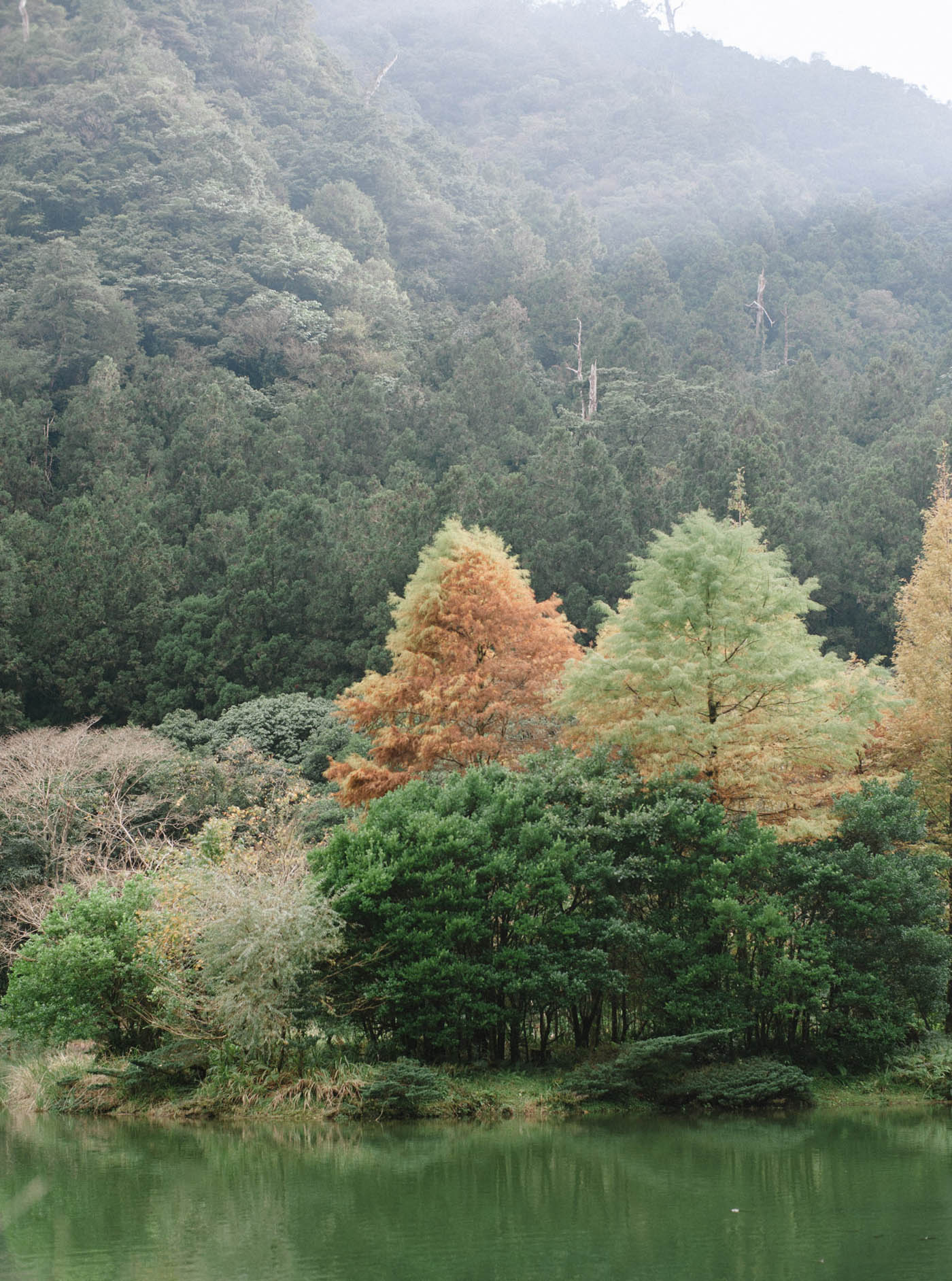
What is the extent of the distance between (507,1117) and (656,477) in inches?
1272

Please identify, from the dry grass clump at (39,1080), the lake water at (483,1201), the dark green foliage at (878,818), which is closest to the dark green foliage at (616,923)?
the dark green foliage at (878,818)

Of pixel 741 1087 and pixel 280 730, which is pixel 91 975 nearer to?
pixel 741 1087

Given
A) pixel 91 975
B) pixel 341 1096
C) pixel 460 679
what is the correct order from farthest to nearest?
1. pixel 460 679
2. pixel 91 975
3. pixel 341 1096

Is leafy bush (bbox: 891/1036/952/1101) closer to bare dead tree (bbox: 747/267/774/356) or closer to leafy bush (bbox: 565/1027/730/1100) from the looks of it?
leafy bush (bbox: 565/1027/730/1100)

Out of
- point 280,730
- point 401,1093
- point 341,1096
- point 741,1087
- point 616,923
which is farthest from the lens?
point 280,730


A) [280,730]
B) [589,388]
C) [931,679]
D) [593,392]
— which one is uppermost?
[589,388]

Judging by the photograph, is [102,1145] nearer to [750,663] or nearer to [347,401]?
[750,663]

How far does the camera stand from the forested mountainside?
1581 inches

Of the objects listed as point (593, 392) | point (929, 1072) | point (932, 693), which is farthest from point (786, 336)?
point (929, 1072)

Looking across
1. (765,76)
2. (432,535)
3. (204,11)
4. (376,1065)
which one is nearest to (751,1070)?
(376,1065)

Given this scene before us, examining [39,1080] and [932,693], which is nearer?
[39,1080]

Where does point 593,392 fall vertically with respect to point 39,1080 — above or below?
above

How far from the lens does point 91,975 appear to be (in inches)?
659

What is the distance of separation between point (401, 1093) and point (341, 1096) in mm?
802
